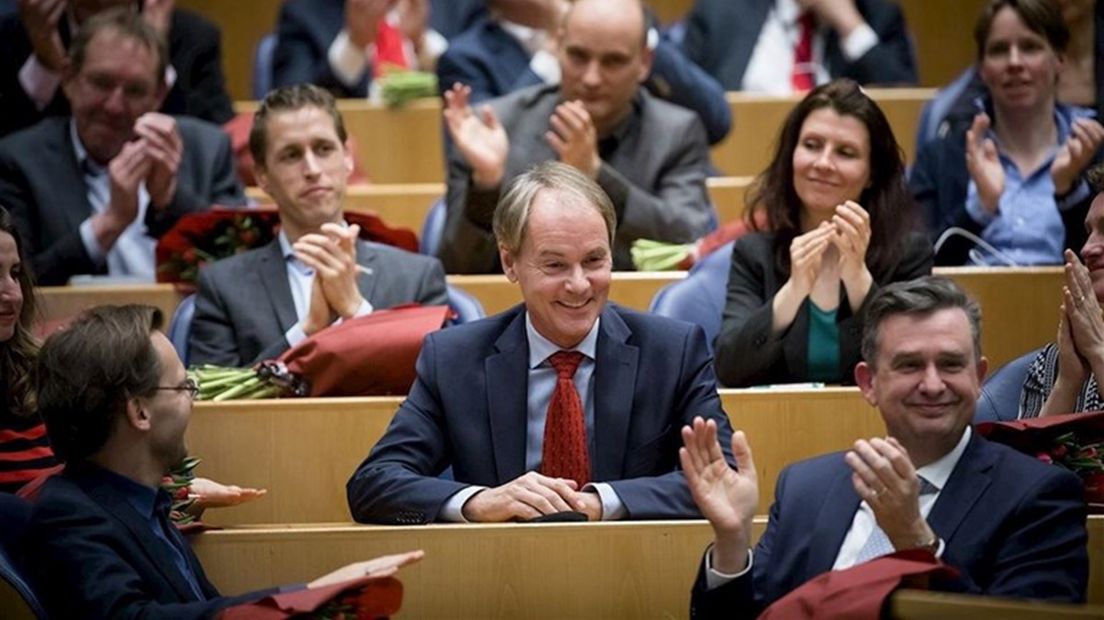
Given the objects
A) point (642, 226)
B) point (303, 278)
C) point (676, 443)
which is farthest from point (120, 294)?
point (676, 443)

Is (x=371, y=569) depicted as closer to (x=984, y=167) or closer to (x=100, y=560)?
(x=100, y=560)

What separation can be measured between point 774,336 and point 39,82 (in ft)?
7.52

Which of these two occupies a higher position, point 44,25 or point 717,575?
point 44,25

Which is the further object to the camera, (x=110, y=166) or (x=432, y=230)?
(x=432, y=230)

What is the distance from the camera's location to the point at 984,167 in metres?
4.21

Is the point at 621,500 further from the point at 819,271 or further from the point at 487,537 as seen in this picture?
the point at 819,271

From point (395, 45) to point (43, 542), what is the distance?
3.03m

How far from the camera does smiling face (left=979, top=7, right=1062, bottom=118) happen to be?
14.2 feet

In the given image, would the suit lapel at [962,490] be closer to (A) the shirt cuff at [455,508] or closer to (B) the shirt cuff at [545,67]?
(A) the shirt cuff at [455,508]

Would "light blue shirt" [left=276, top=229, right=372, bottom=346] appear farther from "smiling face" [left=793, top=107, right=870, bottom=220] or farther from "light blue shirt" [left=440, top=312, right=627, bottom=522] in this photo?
"smiling face" [left=793, top=107, right=870, bottom=220]

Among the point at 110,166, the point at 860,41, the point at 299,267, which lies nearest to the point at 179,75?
the point at 110,166

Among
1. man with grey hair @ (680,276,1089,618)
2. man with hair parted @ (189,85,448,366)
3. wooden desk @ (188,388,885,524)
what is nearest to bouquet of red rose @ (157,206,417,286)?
man with hair parted @ (189,85,448,366)

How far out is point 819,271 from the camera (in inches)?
139

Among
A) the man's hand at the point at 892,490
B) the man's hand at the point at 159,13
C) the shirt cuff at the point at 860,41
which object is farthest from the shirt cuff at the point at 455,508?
the shirt cuff at the point at 860,41
